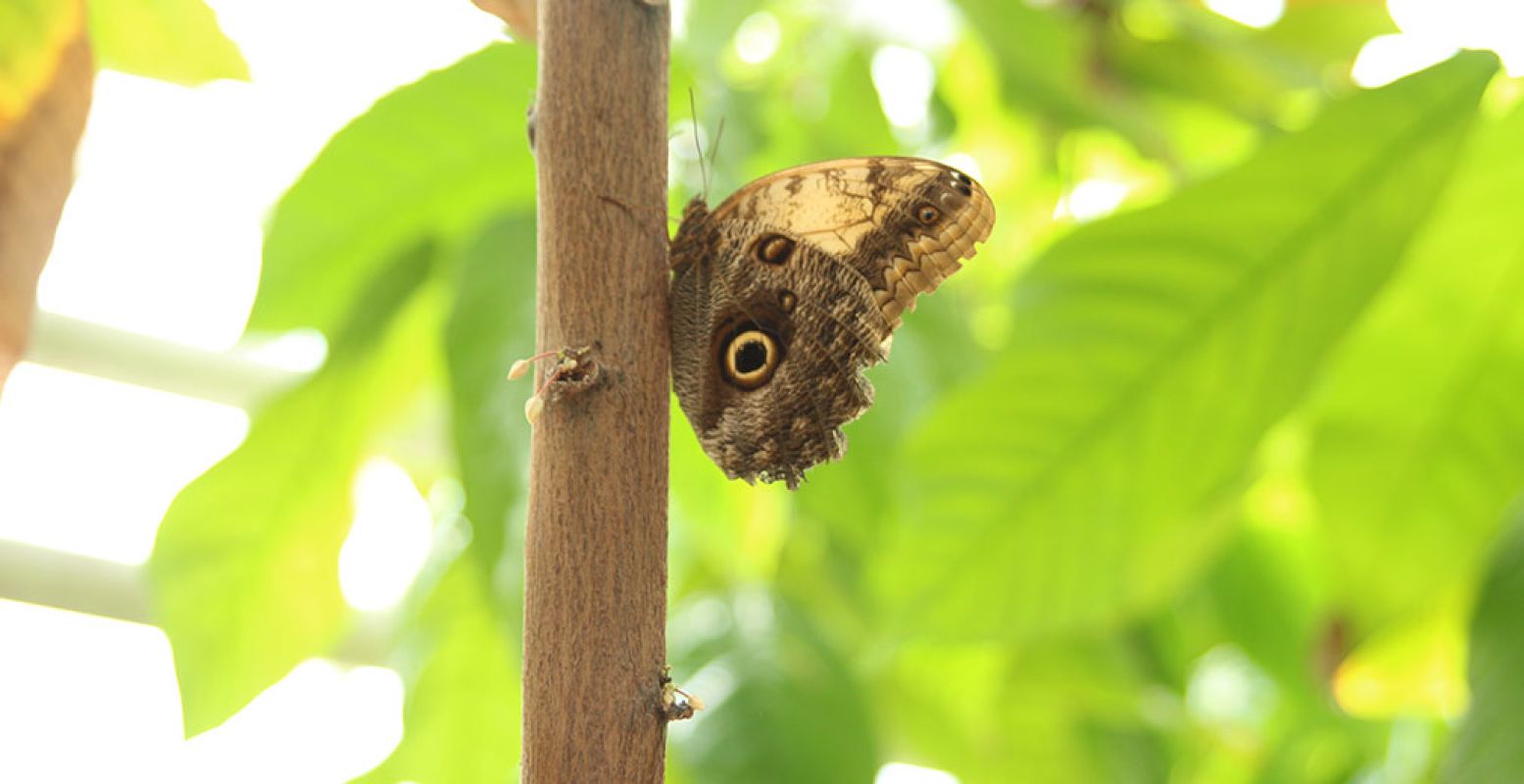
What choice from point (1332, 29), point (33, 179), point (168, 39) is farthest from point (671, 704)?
point (1332, 29)

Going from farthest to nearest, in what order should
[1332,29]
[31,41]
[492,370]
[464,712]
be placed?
[1332,29] → [464,712] → [492,370] → [31,41]

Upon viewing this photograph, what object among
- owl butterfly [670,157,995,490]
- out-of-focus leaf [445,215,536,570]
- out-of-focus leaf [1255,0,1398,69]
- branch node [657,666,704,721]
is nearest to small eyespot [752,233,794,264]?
owl butterfly [670,157,995,490]

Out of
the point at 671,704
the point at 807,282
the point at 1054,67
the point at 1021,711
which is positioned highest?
the point at 1054,67

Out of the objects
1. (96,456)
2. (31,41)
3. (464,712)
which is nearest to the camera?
(31,41)

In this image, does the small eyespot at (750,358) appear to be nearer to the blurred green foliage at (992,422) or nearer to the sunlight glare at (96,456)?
the blurred green foliage at (992,422)

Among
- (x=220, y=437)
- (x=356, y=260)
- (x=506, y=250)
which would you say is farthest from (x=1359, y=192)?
(x=220, y=437)

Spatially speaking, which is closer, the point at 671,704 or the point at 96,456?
the point at 671,704

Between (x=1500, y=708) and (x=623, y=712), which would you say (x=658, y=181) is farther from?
(x=1500, y=708)

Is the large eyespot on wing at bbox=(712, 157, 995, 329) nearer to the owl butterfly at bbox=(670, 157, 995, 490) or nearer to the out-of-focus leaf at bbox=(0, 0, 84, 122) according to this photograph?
the owl butterfly at bbox=(670, 157, 995, 490)

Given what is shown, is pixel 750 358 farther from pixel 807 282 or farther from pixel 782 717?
pixel 782 717
